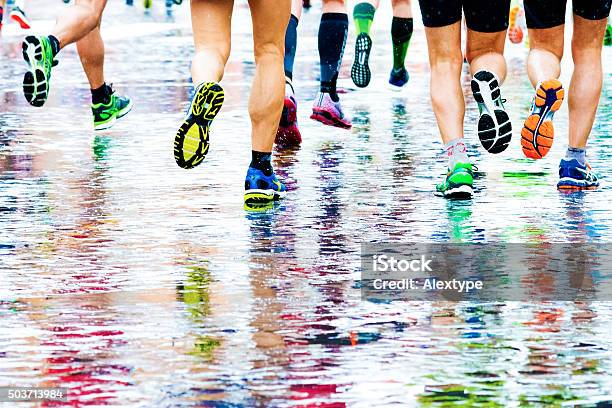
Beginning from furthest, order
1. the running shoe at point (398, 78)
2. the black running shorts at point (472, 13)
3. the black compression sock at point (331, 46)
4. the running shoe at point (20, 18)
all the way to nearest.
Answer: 1. the running shoe at point (20, 18)
2. the running shoe at point (398, 78)
3. the black compression sock at point (331, 46)
4. the black running shorts at point (472, 13)

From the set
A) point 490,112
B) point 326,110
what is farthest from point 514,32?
point 490,112

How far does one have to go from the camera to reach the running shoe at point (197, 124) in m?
7.34

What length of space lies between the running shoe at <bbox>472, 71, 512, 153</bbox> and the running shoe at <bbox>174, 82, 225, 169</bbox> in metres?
1.24

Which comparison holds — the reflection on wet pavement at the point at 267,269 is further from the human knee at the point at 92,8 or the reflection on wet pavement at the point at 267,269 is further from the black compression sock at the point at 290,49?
the human knee at the point at 92,8

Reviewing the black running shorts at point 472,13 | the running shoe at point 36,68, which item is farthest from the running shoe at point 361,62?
the black running shorts at point 472,13

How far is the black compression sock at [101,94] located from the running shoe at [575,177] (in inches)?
139

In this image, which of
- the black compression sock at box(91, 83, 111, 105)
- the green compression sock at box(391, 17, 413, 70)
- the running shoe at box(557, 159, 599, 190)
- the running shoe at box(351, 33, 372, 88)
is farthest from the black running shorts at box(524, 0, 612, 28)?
the green compression sock at box(391, 17, 413, 70)

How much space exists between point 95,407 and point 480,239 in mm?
2893

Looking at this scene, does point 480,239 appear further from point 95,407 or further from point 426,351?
point 95,407

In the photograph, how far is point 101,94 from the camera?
10.8 metres

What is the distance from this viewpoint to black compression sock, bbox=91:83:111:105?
422 inches

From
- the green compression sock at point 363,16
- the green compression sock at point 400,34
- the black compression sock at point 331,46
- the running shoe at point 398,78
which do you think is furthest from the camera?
the running shoe at point 398,78

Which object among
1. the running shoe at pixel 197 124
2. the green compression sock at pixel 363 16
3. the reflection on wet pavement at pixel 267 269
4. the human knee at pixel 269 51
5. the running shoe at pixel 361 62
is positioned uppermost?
the green compression sock at pixel 363 16

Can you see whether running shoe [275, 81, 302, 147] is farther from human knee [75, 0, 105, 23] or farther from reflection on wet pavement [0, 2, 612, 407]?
human knee [75, 0, 105, 23]
